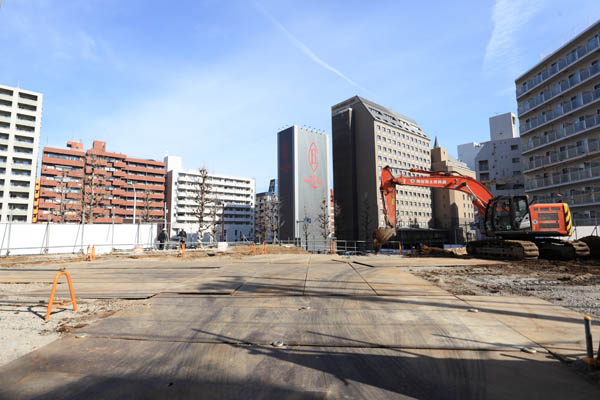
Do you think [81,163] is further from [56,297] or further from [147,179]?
[56,297]

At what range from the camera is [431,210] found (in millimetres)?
95312

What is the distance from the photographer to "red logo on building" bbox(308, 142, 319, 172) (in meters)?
98.8

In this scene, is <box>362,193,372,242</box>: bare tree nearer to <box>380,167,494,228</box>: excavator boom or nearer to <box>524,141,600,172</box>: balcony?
<box>524,141,600,172</box>: balcony

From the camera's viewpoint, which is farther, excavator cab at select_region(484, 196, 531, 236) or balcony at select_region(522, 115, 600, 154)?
balcony at select_region(522, 115, 600, 154)

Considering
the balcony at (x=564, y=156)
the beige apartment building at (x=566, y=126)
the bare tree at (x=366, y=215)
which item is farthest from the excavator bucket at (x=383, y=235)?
the bare tree at (x=366, y=215)

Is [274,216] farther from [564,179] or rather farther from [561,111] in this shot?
[561,111]

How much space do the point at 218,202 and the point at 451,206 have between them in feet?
233

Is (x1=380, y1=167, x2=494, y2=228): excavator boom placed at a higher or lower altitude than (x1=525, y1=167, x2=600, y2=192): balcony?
lower

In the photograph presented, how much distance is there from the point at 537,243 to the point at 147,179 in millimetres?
99283


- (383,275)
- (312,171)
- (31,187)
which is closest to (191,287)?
(383,275)

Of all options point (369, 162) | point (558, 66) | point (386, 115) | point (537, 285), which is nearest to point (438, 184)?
point (537, 285)

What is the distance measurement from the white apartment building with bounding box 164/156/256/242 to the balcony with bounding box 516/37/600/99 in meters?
75.5

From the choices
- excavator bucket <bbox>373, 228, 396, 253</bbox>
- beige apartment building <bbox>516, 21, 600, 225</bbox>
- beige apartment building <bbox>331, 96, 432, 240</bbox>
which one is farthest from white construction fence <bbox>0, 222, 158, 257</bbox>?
beige apartment building <bbox>331, 96, 432, 240</bbox>

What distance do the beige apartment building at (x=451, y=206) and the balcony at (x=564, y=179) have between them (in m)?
43.7
